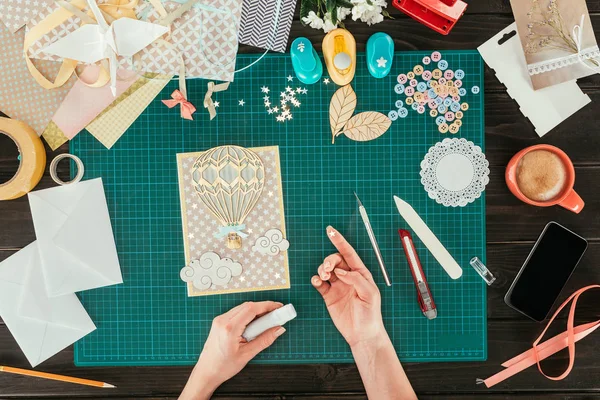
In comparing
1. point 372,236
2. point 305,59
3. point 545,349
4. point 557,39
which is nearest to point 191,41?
point 305,59

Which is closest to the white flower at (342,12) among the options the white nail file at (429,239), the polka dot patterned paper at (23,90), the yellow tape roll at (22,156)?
the white nail file at (429,239)

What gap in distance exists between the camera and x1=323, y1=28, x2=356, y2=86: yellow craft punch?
96cm

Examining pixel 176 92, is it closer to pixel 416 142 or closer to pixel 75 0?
Answer: pixel 75 0

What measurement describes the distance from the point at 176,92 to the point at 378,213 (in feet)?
1.83

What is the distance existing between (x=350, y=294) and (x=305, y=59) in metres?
0.56

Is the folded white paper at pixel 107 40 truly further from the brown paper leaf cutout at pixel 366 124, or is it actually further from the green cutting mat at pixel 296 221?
the brown paper leaf cutout at pixel 366 124

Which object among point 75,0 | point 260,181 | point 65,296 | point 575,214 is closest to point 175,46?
point 75,0

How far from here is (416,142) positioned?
1.01 metres

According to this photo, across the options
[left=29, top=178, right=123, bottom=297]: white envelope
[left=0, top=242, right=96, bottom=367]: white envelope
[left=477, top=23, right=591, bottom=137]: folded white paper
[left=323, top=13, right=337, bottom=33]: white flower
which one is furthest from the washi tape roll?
[left=477, top=23, right=591, bottom=137]: folded white paper

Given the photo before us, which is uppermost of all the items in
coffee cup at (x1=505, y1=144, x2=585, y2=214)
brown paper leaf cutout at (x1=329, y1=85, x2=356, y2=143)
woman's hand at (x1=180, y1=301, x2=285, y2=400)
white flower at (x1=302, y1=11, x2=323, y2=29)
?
white flower at (x1=302, y1=11, x2=323, y2=29)

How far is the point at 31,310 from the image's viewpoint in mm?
980

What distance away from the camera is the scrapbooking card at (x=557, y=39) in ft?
3.19

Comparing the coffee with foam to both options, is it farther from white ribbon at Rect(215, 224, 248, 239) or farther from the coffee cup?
white ribbon at Rect(215, 224, 248, 239)

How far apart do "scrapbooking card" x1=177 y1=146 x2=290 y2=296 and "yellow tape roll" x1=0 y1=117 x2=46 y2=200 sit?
12.6 inches
